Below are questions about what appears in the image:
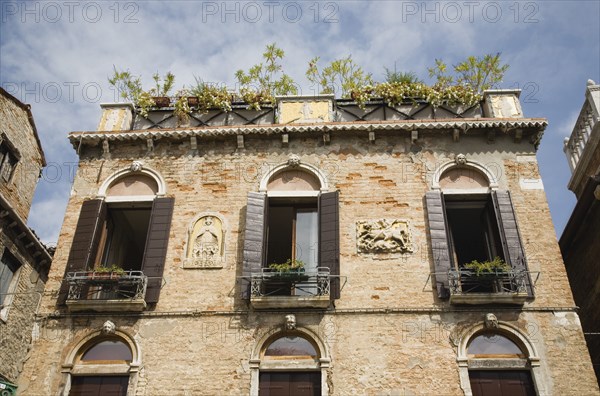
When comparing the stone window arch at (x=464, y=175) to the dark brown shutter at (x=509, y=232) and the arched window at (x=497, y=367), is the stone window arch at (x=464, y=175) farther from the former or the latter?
the arched window at (x=497, y=367)

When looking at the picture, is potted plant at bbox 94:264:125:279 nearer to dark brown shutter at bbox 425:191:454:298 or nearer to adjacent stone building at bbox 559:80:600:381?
dark brown shutter at bbox 425:191:454:298

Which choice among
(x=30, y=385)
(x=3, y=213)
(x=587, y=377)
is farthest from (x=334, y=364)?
(x=3, y=213)

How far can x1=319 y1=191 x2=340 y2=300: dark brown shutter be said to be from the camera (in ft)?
40.2

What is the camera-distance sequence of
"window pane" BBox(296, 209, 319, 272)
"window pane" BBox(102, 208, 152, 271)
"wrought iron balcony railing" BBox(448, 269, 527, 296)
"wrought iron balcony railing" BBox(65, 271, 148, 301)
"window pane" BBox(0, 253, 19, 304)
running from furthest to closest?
"window pane" BBox(0, 253, 19, 304)
"window pane" BBox(102, 208, 152, 271)
"window pane" BBox(296, 209, 319, 272)
"wrought iron balcony railing" BBox(65, 271, 148, 301)
"wrought iron balcony railing" BBox(448, 269, 527, 296)

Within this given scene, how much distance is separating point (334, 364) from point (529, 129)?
689cm

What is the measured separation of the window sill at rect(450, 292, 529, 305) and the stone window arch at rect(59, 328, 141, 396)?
596cm

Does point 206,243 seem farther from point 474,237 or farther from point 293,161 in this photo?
point 474,237

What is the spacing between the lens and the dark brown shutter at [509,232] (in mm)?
12156

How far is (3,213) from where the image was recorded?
15.2 metres

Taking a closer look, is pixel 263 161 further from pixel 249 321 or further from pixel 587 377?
pixel 587 377

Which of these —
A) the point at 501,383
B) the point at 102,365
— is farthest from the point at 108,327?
the point at 501,383

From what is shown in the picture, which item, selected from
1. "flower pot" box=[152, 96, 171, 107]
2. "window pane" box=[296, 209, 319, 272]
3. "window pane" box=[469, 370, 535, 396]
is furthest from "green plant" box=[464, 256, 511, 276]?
"flower pot" box=[152, 96, 171, 107]

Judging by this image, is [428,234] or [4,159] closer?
[428,234]

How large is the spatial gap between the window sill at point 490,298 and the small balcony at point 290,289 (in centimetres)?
240
